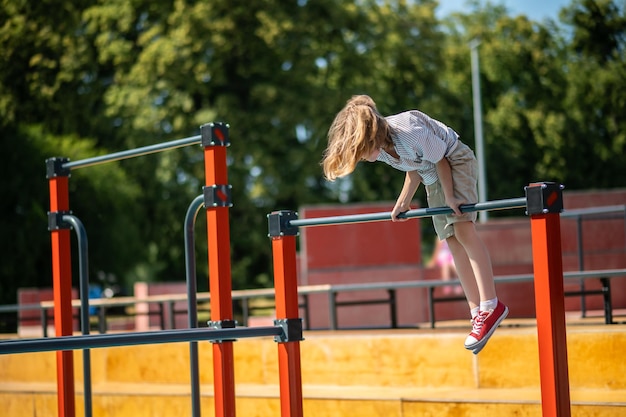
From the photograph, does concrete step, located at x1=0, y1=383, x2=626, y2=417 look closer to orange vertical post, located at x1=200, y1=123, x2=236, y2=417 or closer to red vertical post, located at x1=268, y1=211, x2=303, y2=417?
orange vertical post, located at x1=200, y1=123, x2=236, y2=417

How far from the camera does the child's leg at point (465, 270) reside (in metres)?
5.01

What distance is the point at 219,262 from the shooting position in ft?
18.4

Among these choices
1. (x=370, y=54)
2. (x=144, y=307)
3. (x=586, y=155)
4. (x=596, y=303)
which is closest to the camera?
(x=596, y=303)

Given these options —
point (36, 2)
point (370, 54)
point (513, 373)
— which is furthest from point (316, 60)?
point (513, 373)

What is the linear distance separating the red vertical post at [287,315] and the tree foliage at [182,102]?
18.1 meters

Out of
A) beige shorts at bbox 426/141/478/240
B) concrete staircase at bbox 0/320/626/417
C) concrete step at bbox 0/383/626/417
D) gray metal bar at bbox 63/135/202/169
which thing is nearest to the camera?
beige shorts at bbox 426/141/478/240

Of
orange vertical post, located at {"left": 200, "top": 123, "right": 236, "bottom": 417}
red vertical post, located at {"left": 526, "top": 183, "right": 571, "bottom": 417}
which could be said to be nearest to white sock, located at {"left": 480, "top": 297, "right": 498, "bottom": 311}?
red vertical post, located at {"left": 526, "top": 183, "right": 571, "bottom": 417}

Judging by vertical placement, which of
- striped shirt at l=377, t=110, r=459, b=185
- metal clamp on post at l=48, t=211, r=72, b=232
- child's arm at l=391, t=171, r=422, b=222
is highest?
striped shirt at l=377, t=110, r=459, b=185

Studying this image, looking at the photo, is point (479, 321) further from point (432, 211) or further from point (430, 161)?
point (430, 161)

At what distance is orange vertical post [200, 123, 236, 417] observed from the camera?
5.59m

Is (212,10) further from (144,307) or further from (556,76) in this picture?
(556,76)

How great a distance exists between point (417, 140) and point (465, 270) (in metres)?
0.73

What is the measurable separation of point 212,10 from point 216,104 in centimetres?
217

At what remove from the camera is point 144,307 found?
1655 cm
